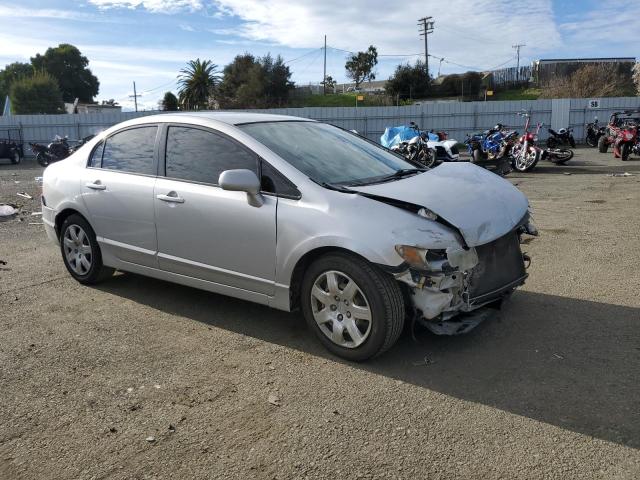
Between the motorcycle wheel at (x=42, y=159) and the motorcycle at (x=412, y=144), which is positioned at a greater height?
the motorcycle at (x=412, y=144)

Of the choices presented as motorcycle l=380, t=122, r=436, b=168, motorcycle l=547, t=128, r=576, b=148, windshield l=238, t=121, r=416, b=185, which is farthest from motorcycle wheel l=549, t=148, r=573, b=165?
windshield l=238, t=121, r=416, b=185

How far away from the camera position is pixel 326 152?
4559 millimetres

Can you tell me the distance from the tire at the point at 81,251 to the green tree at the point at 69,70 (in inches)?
3533

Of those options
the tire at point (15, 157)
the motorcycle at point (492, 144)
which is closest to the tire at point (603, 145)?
the motorcycle at point (492, 144)

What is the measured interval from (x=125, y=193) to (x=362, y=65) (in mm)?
87450

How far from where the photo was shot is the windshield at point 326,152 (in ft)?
13.8

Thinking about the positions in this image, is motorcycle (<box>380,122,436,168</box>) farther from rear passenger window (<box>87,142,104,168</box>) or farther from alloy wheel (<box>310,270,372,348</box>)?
alloy wheel (<box>310,270,372,348</box>)

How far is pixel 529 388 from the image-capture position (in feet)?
11.2

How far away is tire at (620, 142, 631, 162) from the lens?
18094 mm

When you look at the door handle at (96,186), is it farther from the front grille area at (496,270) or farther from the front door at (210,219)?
the front grille area at (496,270)

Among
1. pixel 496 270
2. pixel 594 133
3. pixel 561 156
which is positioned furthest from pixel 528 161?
pixel 496 270

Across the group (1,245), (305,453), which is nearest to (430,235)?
(305,453)

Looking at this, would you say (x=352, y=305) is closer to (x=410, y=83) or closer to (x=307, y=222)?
(x=307, y=222)

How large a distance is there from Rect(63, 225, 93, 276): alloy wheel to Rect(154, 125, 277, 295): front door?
44.7 inches
